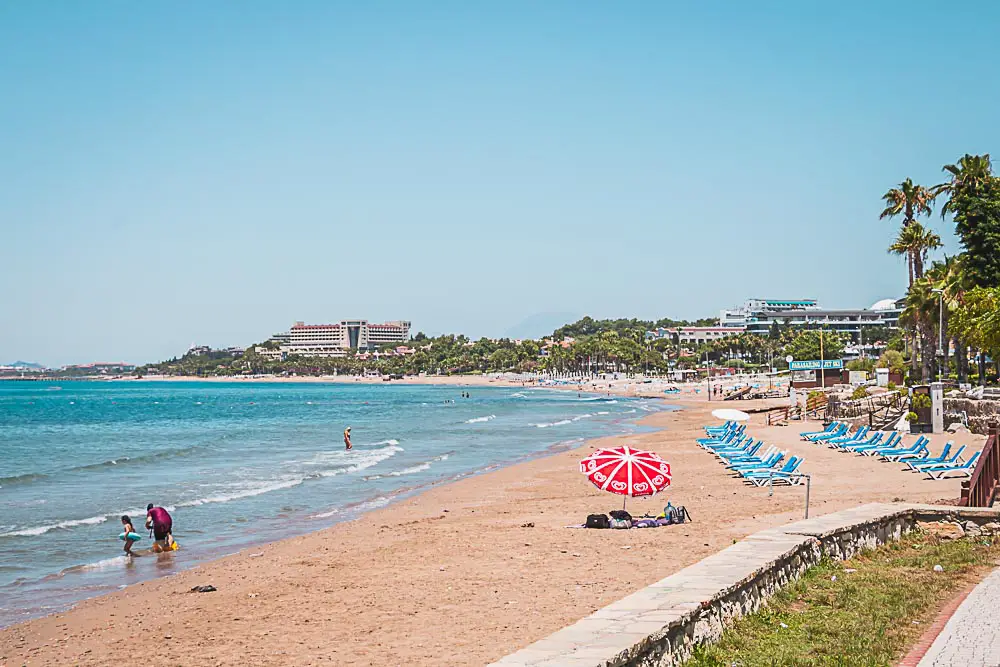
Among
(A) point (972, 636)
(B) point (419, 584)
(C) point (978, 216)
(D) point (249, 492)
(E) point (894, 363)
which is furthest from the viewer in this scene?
(E) point (894, 363)

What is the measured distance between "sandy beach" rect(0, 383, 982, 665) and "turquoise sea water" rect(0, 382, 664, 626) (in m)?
1.34

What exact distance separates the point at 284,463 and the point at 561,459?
10442 millimetres

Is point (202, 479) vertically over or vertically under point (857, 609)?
under

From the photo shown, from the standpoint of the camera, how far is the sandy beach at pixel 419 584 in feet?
32.3

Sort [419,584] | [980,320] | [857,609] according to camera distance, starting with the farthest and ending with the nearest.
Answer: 1. [980,320]
2. [419,584]
3. [857,609]

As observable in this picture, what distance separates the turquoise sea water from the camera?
56.9 ft

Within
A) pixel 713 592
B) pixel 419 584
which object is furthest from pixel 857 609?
pixel 419 584

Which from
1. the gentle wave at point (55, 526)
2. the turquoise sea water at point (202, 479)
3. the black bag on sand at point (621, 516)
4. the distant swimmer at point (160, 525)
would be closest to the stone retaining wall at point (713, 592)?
the black bag on sand at point (621, 516)

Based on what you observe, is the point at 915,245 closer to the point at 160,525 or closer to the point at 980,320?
the point at 980,320

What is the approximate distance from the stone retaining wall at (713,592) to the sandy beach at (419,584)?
1877 mm

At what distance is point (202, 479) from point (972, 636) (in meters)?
27.4

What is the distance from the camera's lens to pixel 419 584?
12711 millimetres

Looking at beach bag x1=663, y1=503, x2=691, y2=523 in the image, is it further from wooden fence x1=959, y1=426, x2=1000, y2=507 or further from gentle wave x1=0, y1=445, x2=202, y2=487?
gentle wave x1=0, y1=445, x2=202, y2=487

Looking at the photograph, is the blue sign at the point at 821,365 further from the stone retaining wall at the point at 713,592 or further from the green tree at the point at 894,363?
the stone retaining wall at the point at 713,592
